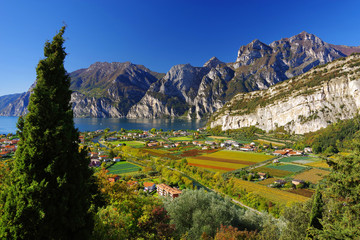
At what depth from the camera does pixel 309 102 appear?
89875mm

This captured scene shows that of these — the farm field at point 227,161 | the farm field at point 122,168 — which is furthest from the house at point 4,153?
the farm field at point 227,161

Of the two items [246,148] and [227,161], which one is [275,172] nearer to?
[227,161]

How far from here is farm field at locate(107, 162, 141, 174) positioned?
137ft

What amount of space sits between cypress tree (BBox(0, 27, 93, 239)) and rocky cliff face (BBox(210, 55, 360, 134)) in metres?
100

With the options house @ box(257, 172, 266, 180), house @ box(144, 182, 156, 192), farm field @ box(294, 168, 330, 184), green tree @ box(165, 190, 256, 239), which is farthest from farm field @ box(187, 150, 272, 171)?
green tree @ box(165, 190, 256, 239)

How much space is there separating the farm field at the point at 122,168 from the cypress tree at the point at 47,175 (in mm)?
38294

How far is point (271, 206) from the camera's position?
87.7 feet

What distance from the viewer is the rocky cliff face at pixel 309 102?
79000mm

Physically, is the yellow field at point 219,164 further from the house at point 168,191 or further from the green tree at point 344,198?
the green tree at point 344,198

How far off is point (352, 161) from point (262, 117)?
366 feet

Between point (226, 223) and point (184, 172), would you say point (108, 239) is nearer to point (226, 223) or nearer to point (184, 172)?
point (226, 223)

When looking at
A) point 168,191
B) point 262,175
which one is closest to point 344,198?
point 168,191

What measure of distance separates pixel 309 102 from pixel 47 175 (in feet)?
362

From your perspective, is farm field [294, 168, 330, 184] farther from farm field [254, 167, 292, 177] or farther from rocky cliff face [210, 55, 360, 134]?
rocky cliff face [210, 55, 360, 134]
